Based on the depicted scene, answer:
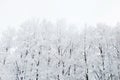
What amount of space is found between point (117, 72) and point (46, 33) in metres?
13.9

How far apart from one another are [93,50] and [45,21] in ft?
32.0

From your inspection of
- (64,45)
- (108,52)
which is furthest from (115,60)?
(64,45)

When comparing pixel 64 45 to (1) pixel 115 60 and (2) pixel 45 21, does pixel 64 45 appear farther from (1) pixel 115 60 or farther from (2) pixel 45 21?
(1) pixel 115 60

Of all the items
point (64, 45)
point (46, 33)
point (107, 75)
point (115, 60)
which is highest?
point (46, 33)

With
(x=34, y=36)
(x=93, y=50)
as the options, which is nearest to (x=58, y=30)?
(x=34, y=36)

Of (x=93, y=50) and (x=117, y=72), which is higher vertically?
(x=93, y=50)

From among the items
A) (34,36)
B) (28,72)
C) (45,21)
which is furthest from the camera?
(45,21)

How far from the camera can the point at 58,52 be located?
32.6 meters

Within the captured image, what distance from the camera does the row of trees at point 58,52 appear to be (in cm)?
3078

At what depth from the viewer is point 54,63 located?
3183 cm

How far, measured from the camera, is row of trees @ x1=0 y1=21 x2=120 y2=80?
101 feet

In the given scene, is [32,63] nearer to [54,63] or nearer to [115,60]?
[54,63]

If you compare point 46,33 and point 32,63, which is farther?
point 46,33

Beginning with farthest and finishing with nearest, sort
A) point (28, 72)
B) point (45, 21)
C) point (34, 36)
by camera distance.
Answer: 1. point (45, 21)
2. point (34, 36)
3. point (28, 72)
